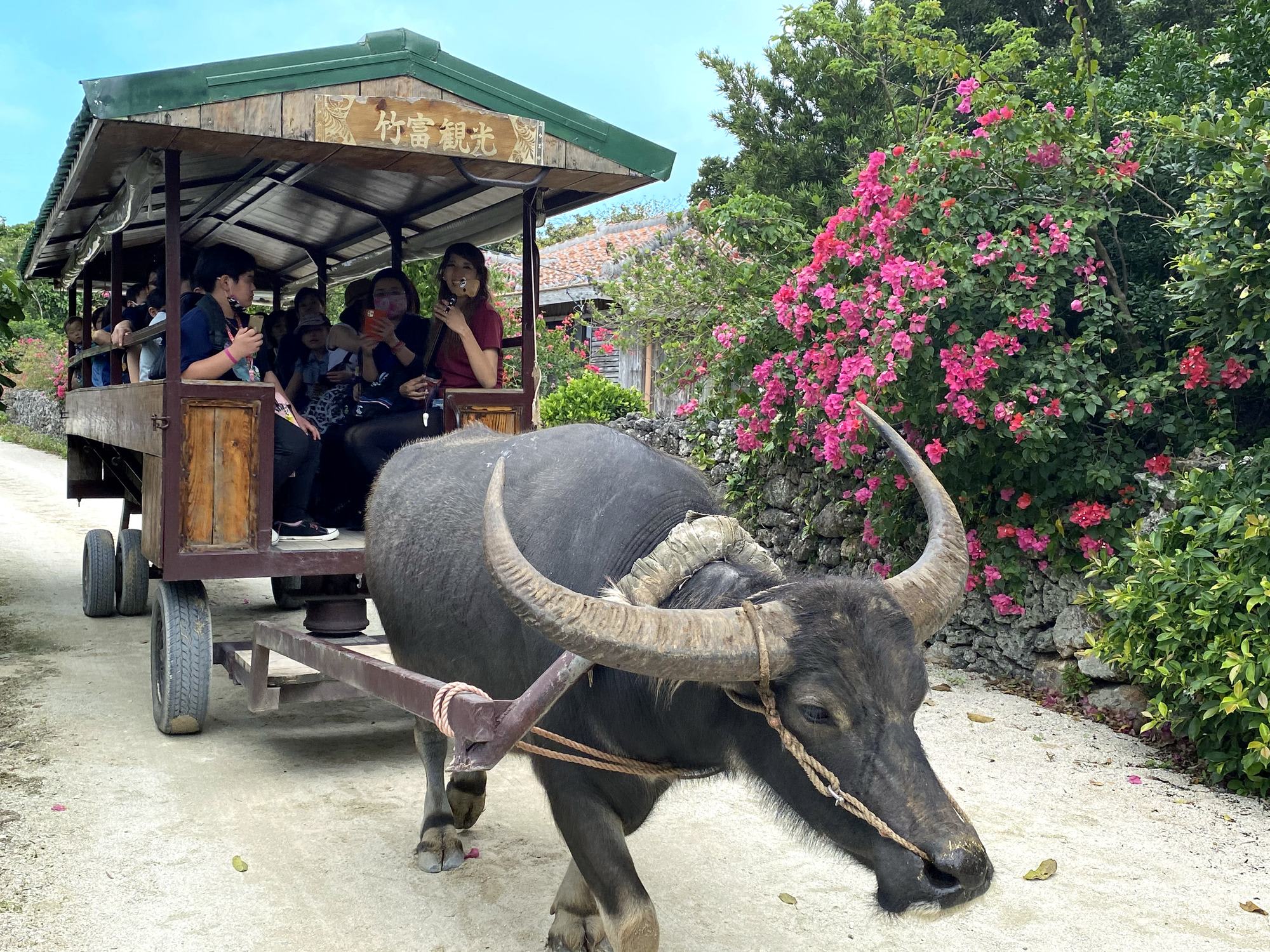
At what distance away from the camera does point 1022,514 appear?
5.19 m

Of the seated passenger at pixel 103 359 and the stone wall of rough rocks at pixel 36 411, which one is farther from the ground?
the seated passenger at pixel 103 359

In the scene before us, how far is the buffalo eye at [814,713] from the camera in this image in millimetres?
2000

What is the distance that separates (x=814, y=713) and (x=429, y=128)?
2.99 meters

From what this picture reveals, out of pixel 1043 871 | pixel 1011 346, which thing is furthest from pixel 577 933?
pixel 1011 346

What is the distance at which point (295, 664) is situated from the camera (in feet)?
14.3

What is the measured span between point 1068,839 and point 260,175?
4.52 meters

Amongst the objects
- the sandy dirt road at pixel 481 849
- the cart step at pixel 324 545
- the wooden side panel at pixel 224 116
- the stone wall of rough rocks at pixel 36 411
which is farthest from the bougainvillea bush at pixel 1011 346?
the stone wall of rough rocks at pixel 36 411

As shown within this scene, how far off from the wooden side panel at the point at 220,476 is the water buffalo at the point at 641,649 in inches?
43.4

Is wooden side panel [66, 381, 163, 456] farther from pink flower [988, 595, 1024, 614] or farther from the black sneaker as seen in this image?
pink flower [988, 595, 1024, 614]

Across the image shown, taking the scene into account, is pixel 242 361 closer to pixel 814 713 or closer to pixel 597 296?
pixel 814 713

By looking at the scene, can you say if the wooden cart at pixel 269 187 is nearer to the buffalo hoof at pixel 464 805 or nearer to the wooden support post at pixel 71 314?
the buffalo hoof at pixel 464 805

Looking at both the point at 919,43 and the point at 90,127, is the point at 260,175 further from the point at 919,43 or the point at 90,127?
the point at 919,43

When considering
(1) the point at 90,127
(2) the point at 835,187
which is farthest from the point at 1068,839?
(2) the point at 835,187

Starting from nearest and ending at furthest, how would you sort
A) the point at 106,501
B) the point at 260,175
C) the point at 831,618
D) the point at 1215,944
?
the point at 831,618 → the point at 1215,944 → the point at 260,175 → the point at 106,501
